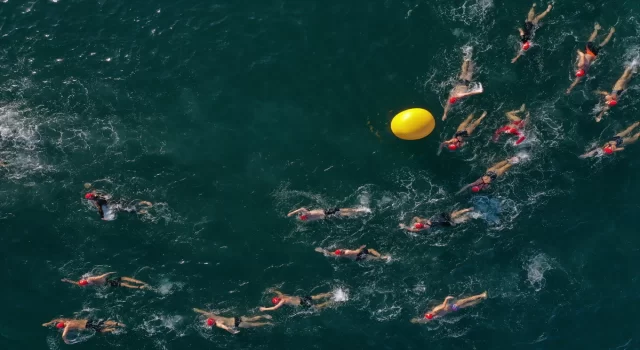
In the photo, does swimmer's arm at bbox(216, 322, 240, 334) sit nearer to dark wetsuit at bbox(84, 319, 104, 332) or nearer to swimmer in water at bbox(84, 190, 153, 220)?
dark wetsuit at bbox(84, 319, 104, 332)

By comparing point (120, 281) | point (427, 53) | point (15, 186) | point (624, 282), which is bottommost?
point (624, 282)

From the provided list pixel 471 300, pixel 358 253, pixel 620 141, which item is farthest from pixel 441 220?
pixel 620 141

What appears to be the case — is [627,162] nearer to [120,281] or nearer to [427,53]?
[427,53]

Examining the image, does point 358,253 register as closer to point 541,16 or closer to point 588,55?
point 588,55

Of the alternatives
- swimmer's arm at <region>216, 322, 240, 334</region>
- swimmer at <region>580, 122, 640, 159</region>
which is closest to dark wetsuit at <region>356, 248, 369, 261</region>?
swimmer's arm at <region>216, 322, 240, 334</region>

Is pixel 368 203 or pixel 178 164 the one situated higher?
pixel 178 164

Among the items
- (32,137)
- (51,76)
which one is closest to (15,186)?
(32,137)
